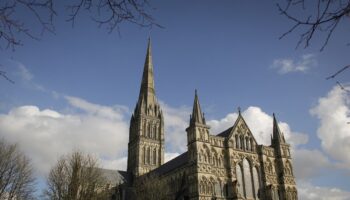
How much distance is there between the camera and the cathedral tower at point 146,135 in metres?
64.0

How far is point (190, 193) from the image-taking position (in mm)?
37438

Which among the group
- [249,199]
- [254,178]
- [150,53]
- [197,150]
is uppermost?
[150,53]

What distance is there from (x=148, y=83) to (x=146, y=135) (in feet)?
43.7

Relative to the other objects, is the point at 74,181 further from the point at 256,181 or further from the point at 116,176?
the point at 116,176

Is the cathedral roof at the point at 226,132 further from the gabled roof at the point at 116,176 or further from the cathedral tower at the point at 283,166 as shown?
the gabled roof at the point at 116,176

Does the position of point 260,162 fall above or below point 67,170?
above

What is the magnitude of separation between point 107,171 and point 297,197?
3868cm

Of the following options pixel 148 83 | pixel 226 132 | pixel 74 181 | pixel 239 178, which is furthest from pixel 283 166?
pixel 148 83

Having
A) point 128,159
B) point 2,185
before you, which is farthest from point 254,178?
point 128,159

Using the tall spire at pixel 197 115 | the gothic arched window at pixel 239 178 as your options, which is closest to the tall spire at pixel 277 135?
the gothic arched window at pixel 239 178

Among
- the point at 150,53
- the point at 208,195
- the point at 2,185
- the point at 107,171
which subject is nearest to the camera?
the point at 2,185

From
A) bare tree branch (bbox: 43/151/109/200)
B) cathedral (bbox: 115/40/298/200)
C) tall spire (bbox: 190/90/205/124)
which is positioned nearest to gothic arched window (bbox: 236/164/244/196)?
cathedral (bbox: 115/40/298/200)

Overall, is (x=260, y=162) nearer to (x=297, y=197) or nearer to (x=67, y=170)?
(x=297, y=197)

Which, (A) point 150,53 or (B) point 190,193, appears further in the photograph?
(A) point 150,53
